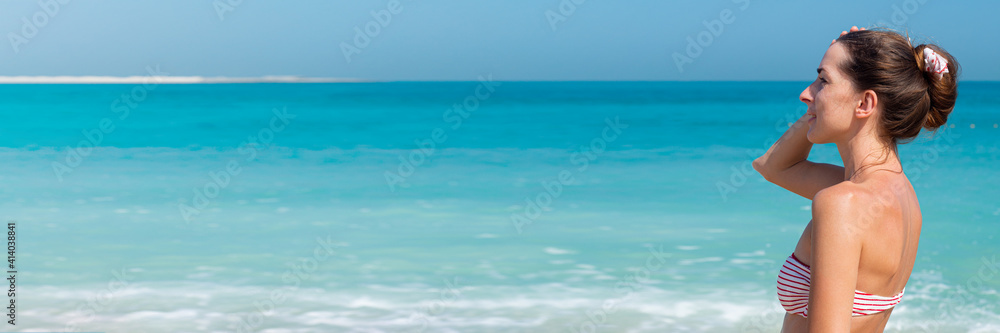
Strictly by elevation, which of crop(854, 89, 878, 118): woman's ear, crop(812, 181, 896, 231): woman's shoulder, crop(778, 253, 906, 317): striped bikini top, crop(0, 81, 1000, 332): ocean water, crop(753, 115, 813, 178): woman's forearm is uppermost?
crop(0, 81, 1000, 332): ocean water

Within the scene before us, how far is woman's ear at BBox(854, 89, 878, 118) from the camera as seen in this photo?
168cm

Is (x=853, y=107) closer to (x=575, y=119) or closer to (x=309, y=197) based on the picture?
(x=309, y=197)

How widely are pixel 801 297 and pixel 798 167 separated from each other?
0.45 m

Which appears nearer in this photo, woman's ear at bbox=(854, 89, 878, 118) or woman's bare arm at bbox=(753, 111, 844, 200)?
woman's ear at bbox=(854, 89, 878, 118)

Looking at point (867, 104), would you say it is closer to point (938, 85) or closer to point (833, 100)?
point (833, 100)

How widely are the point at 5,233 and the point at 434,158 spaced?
34.4 feet

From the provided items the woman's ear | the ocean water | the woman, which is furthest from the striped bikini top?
the ocean water

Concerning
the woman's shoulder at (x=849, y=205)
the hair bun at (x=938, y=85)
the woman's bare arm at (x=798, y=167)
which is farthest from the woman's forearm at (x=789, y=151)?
the woman's shoulder at (x=849, y=205)

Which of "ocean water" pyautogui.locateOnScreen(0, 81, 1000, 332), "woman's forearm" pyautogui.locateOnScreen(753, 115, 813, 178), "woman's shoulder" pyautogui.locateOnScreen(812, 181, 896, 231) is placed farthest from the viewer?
"ocean water" pyautogui.locateOnScreen(0, 81, 1000, 332)

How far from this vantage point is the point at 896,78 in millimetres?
1694

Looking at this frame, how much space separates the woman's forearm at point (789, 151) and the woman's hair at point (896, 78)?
0.30 meters

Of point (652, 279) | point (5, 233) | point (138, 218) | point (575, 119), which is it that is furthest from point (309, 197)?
point (575, 119)

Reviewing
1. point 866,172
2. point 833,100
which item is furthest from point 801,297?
point 833,100

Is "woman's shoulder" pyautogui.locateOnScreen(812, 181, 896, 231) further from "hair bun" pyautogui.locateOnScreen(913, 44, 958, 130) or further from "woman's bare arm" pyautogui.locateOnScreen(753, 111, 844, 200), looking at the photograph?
"woman's bare arm" pyautogui.locateOnScreen(753, 111, 844, 200)
